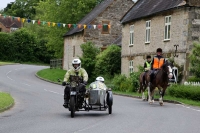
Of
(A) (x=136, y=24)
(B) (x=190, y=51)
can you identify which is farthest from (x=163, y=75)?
(A) (x=136, y=24)

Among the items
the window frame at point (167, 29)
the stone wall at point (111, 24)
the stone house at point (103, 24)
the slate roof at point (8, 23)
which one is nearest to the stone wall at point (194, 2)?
the window frame at point (167, 29)

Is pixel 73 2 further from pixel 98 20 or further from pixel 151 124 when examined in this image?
pixel 151 124

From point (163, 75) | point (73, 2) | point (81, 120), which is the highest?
point (73, 2)

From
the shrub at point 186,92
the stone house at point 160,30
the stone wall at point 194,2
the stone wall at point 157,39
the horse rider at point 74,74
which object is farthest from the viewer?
the stone wall at point 157,39

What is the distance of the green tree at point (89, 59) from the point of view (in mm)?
49031

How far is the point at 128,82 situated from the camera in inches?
1492

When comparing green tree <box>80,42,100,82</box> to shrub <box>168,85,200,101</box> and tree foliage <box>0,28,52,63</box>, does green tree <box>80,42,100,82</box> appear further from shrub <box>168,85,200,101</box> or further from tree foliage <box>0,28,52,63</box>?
tree foliage <box>0,28,52,63</box>

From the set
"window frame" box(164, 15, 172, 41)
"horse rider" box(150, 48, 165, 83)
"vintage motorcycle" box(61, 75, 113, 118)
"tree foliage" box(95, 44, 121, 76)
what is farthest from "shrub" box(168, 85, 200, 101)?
"tree foliage" box(95, 44, 121, 76)

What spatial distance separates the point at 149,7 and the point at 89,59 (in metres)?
10.9

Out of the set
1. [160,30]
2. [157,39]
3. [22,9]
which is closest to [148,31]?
[157,39]

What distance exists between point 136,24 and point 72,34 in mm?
22543

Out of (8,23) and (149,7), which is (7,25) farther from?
(149,7)

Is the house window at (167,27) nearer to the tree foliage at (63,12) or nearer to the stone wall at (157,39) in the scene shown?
the stone wall at (157,39)

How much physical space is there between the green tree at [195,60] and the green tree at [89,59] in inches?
739
